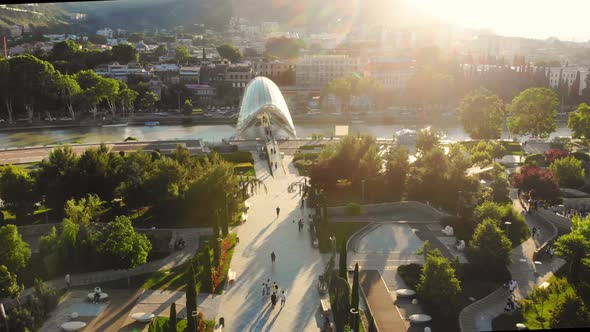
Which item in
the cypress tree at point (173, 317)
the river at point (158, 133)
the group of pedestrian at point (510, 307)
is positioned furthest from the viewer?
the river at point (158, 133)

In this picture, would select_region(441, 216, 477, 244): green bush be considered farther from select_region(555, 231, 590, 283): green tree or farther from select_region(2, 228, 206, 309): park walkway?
select_region(2, 228, 206, 309): park walkway

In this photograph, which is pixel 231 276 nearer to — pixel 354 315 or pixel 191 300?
pixel 191 300

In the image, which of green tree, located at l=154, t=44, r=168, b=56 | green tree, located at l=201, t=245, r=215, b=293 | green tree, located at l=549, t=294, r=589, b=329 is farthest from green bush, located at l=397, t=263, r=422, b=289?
green tree, located at l=154, t=44, r=168, b=56

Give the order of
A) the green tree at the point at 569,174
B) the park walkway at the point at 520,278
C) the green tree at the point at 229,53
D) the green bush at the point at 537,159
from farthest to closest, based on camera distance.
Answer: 1. the green tree at the point at 229,53
2. the green bush at the point at 537,159
3. the green tree at the point at 569,174
4. the park walkway at the point at 520,278

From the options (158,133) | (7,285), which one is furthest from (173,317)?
(158,133)

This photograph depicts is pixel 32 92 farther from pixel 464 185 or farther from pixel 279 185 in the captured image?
pixel 464 185

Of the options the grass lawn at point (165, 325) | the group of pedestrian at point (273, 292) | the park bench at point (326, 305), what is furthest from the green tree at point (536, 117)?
the grass lawn at point (165, 325)

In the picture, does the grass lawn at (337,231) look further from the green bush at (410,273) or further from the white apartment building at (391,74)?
the white apartment building at (391,74)
